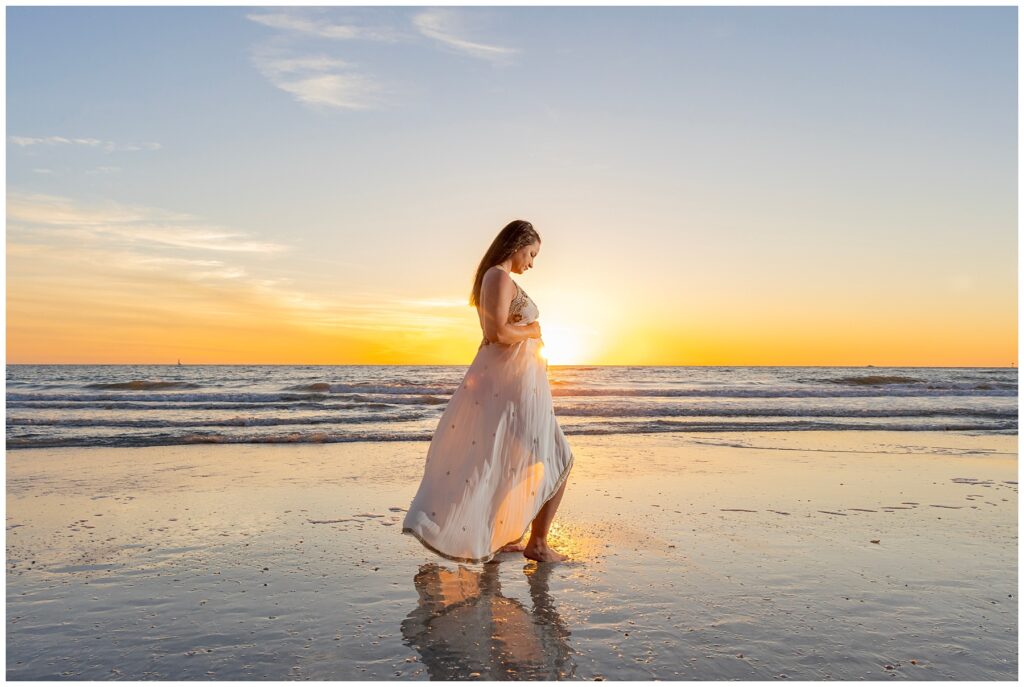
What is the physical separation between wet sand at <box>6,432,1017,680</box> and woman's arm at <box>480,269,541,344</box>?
1427 mm

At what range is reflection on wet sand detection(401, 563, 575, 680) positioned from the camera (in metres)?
3.19

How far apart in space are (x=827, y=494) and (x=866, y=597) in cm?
333

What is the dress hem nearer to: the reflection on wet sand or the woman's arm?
the reflection on wet sand

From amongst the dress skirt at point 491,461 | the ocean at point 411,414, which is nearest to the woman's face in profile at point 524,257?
the dress skirt at point 491,461

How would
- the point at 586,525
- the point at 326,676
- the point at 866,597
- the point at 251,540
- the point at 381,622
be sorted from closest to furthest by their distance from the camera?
the point at 326,676 → the point at 381,622 → the point at 866,597 → the point at 251,540 → the point at 586,525

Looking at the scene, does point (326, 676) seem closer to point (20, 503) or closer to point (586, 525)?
→ point (586, 525)

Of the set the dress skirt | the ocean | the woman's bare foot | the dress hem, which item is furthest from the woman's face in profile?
the ocean

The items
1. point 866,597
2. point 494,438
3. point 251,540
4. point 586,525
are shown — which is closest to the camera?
point 866,597

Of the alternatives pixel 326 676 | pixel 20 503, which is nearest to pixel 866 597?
pixel 326 676

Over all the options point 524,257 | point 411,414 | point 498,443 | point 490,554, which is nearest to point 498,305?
point 524,257

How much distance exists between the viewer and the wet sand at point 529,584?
3299 mm

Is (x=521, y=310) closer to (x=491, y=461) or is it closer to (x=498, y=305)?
(x=498, y=305)

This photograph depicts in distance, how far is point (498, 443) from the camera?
15.4ft

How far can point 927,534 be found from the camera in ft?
18.4
